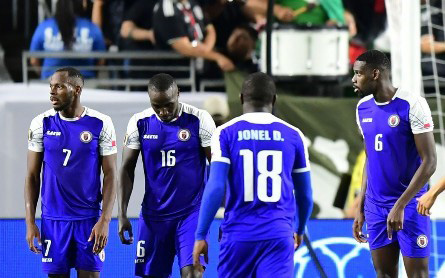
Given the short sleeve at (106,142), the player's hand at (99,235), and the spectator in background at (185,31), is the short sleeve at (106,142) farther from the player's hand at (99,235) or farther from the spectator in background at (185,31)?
the spectator in background at (185,31)

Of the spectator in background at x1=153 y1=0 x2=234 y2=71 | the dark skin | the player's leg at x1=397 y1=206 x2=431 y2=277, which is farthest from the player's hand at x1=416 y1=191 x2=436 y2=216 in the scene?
the spectator in background at x1=153 y1=0 x2=234 y2=71

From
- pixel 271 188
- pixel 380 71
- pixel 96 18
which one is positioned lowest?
pixel 271 188

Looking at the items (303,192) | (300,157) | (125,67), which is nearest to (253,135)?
(300,157)

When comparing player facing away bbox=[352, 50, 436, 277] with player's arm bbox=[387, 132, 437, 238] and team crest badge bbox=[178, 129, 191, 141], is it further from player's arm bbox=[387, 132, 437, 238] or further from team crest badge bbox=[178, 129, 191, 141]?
team crest badge bbox=[178, 129, 191, 141]

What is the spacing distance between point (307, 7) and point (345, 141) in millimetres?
1468

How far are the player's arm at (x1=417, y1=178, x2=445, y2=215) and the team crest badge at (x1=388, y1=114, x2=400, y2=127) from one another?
0.62 meters

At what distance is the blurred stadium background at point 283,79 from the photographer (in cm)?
848

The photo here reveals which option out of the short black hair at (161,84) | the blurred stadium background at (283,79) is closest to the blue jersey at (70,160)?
the short black hair at (161,84)

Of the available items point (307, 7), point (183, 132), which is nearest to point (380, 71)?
point (183, 132)

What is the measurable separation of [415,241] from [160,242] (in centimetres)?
170

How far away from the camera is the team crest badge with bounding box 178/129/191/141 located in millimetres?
6809

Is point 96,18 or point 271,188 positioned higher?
point 96,18

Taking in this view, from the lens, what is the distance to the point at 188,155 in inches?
269

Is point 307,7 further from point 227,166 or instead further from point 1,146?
point 227,166
